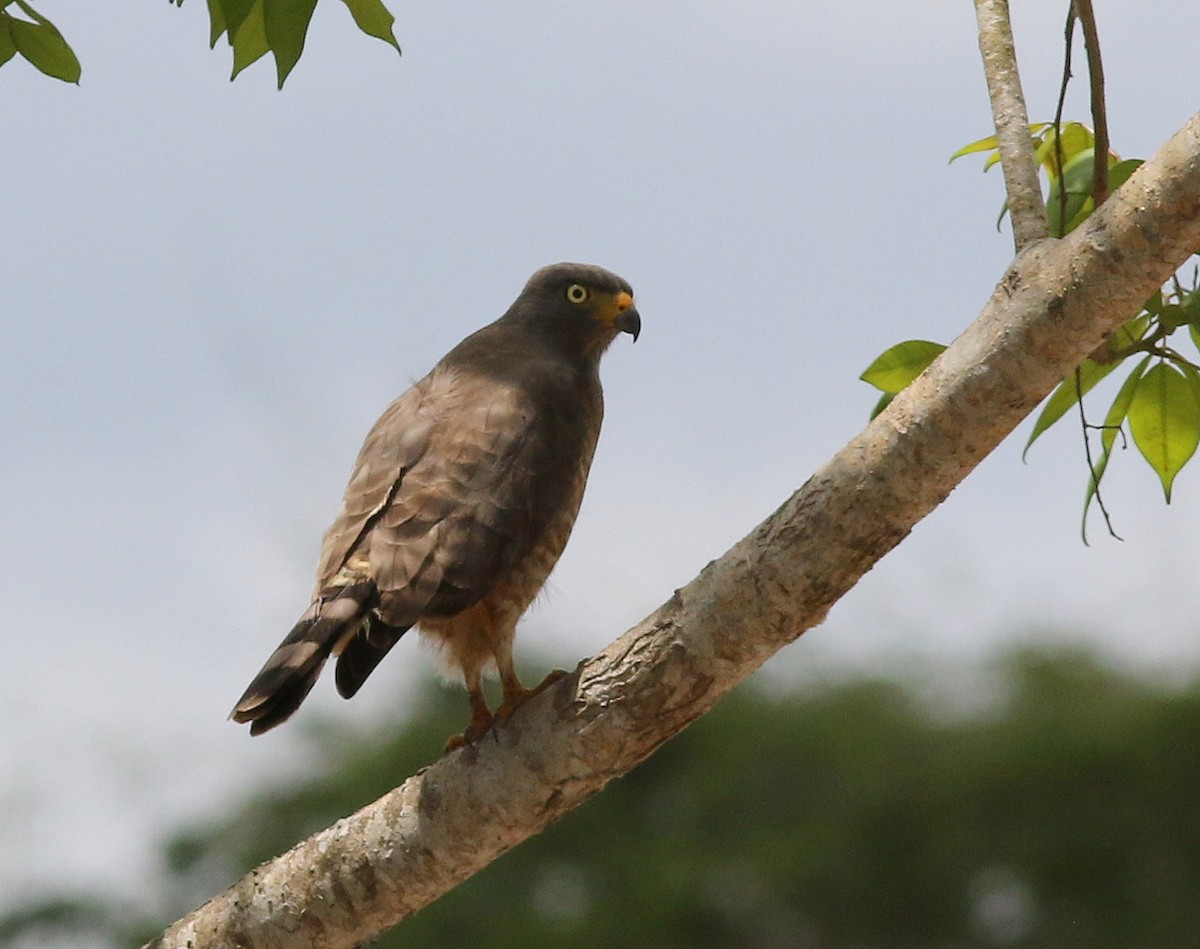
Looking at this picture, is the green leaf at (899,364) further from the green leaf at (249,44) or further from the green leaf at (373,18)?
the green leaf at (249,44)

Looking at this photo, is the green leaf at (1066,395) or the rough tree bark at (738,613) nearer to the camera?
the rough tree bark at (738,613)

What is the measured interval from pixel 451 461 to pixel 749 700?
1350cm

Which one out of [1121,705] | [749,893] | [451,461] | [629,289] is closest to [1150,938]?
[1121,705]

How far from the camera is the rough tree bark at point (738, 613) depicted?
2713 mm

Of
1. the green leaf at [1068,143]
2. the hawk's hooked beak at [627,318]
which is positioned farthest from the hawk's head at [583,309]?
the green leaf at [1068,143]

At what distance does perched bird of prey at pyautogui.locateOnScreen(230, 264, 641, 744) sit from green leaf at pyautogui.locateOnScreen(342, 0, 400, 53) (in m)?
1.20

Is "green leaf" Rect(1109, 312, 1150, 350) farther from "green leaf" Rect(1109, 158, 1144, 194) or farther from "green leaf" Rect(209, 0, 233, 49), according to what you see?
"green leaf" Rect(209, 0, 233, 49)

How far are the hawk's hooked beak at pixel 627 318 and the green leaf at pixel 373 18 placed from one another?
6.86 ft

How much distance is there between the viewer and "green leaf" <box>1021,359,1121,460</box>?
3.11 meters

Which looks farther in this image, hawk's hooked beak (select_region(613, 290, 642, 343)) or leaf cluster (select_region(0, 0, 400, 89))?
hawk's hooked beak (select_region(613, 290, 642, 343))

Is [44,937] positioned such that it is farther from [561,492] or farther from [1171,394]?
[1171,394]

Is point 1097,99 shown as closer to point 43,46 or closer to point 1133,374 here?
point 1133,374

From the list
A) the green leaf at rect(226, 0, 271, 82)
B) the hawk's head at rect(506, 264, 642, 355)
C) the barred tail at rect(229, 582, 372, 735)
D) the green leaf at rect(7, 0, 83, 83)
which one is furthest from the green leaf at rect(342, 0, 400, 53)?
the hawk's head at rect(506, 264, 642, 355)

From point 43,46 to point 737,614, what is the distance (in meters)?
1.65
